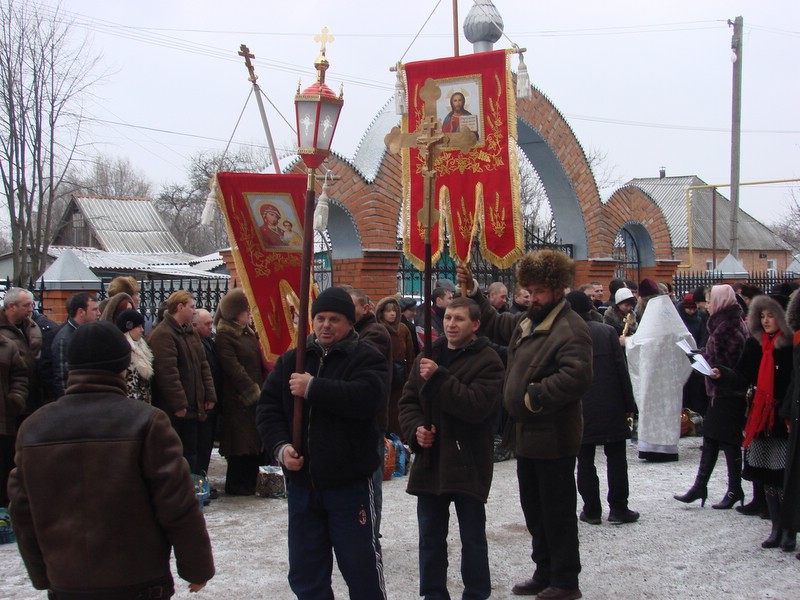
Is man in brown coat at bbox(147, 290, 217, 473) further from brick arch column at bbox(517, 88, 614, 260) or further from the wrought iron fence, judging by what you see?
brick arch column at bbox(517, 88, 614, 260)

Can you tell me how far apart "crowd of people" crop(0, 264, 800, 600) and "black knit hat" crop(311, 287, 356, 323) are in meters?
0.01

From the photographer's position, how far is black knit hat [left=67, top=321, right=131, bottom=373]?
3178 millimetres

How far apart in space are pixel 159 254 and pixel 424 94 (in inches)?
1072

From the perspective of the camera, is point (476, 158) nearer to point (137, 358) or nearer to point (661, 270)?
point (137, 358)

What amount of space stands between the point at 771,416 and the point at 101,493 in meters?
4.61

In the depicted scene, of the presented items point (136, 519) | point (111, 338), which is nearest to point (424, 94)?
point (111, 338)

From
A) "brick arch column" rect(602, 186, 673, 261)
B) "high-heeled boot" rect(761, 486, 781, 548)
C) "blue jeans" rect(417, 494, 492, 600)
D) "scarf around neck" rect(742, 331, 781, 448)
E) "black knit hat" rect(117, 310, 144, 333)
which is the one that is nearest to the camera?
"blue jeans" rect(417, 494, 492, 600)

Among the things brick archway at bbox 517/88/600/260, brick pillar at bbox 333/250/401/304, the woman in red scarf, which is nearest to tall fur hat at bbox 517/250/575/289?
the woman in red scarf

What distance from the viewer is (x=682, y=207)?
4772 cm

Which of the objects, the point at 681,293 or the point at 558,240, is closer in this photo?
the point at 558,240

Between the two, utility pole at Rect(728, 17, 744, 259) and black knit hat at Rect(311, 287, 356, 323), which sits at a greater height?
utility pole at Rect(728, 17, 744, 259)

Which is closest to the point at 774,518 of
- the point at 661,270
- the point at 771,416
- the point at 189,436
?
the point at 771,416

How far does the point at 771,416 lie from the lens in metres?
6.04

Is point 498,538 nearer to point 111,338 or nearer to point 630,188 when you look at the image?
point 111,338
